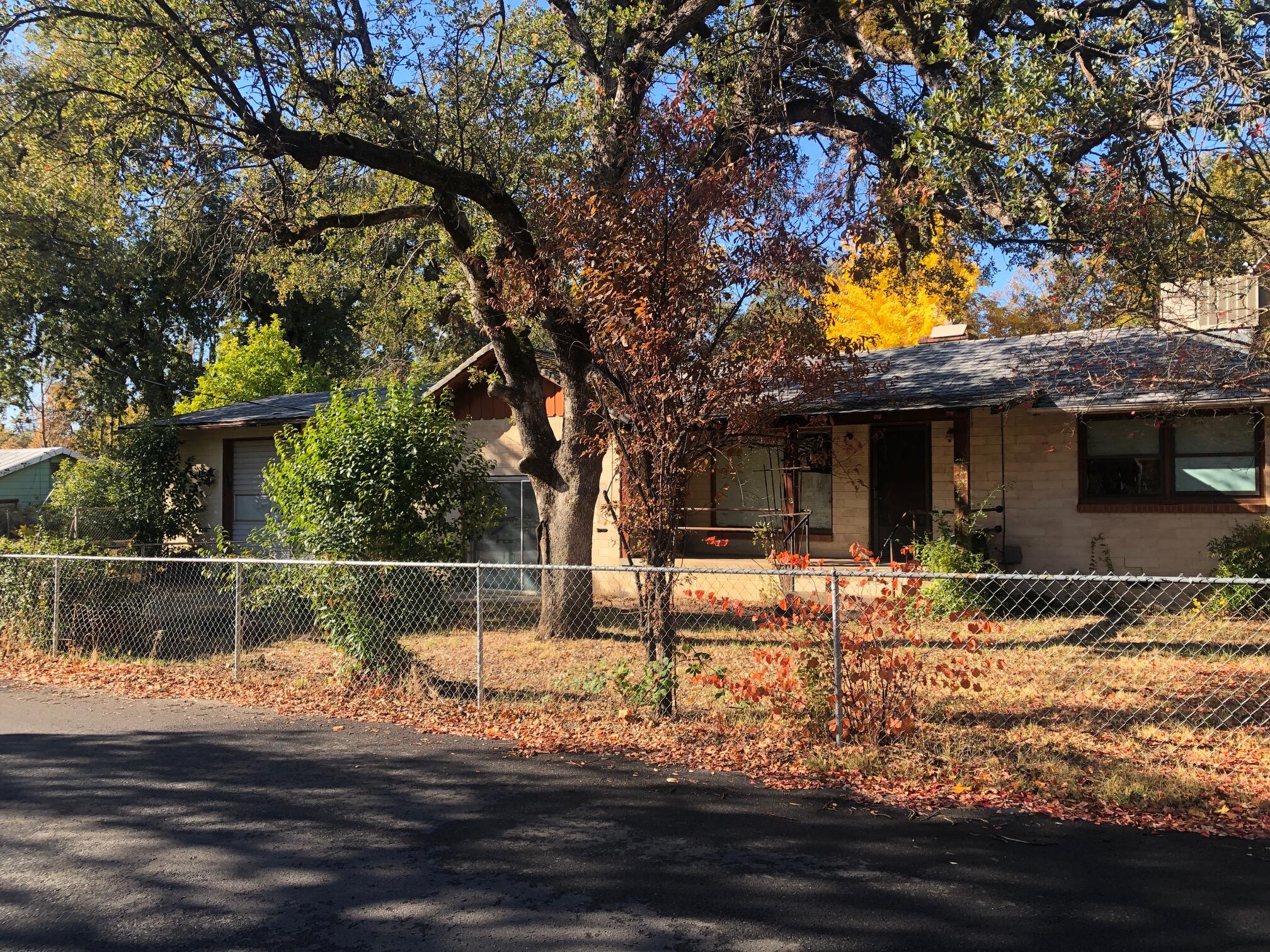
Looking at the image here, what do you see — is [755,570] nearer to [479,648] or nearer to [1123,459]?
[479,648]

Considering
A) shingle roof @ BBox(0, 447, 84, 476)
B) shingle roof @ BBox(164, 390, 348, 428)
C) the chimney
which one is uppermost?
the chimney

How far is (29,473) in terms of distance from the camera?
86.5 ft

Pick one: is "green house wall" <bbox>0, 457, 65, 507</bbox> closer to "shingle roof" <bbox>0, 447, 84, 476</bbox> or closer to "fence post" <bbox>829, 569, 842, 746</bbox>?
"shingle roof" <bbox>0, 447, 84, 476</bbox>

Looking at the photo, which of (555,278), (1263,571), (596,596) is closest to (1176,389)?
(1263,571)

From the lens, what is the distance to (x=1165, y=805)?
17.7ft

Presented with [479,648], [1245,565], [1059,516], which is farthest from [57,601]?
[1245,565]

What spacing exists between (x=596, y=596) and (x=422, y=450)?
6.38 m

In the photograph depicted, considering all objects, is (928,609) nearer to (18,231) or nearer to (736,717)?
(736,717)

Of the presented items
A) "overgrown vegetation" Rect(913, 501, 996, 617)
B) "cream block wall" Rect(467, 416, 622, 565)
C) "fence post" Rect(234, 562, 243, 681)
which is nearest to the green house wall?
"cream block wall" Rect(467, 416, 622, 565)

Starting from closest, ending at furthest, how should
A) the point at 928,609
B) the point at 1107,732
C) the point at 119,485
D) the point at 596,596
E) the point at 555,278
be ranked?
the point at 1107,732 → the point at 555,278 → the point at 928,609 → the point at 596,596 → the point at 119,485

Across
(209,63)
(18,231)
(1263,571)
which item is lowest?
(1263,571)

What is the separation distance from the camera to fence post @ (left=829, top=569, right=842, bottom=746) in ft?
20.5

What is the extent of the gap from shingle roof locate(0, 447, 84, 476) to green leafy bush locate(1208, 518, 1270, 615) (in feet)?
86.2

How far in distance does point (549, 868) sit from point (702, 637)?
7.10m
